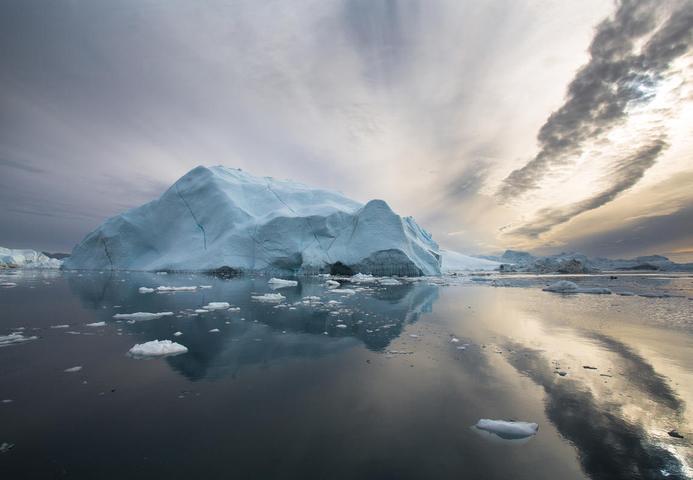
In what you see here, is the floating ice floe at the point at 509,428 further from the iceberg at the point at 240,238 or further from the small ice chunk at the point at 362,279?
the iceberg at the point at 240,238

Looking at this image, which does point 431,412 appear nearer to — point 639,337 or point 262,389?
point 262,389

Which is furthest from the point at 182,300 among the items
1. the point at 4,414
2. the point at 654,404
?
the point at 654,404

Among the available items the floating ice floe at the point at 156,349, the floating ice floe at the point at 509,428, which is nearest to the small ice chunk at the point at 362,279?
the floating ice floe at the point at 156,349

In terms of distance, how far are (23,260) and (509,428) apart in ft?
168

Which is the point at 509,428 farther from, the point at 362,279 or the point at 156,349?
the point at 362,279

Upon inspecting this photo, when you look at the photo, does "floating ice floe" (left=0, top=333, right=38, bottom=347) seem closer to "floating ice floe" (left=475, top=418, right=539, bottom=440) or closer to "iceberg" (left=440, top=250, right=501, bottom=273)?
"floating ice floe" (left=475, top=418, right=539, bottom=440)

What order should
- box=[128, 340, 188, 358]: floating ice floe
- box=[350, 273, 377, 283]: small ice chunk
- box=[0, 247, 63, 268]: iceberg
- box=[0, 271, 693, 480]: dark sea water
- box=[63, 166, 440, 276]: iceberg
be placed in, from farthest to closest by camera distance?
1. box=[0, 247, 63, 268]: iceberg
2. box=[63, 166, 440, 276]: iceberg
3. box=[350, 273, 377, 283]: small ice chunk
4. box=[128, 340, 188, 358]: floating ice floe
5. box=[0, 271, 693, 480]: dark sea water

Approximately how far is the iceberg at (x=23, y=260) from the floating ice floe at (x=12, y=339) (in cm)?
3834

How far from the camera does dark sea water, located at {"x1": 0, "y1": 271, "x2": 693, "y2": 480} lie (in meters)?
2.17

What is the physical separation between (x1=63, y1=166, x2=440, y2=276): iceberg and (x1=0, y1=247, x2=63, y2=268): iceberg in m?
6.20

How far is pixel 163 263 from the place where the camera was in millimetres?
29281

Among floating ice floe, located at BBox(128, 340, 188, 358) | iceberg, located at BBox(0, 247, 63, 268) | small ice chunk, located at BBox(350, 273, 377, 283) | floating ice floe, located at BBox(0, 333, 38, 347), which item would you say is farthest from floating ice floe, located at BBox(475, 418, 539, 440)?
iceberg, located at BBox(0, 247, 63, 268)

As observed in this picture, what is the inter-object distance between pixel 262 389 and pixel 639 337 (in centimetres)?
688

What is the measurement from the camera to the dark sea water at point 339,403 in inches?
85.4
